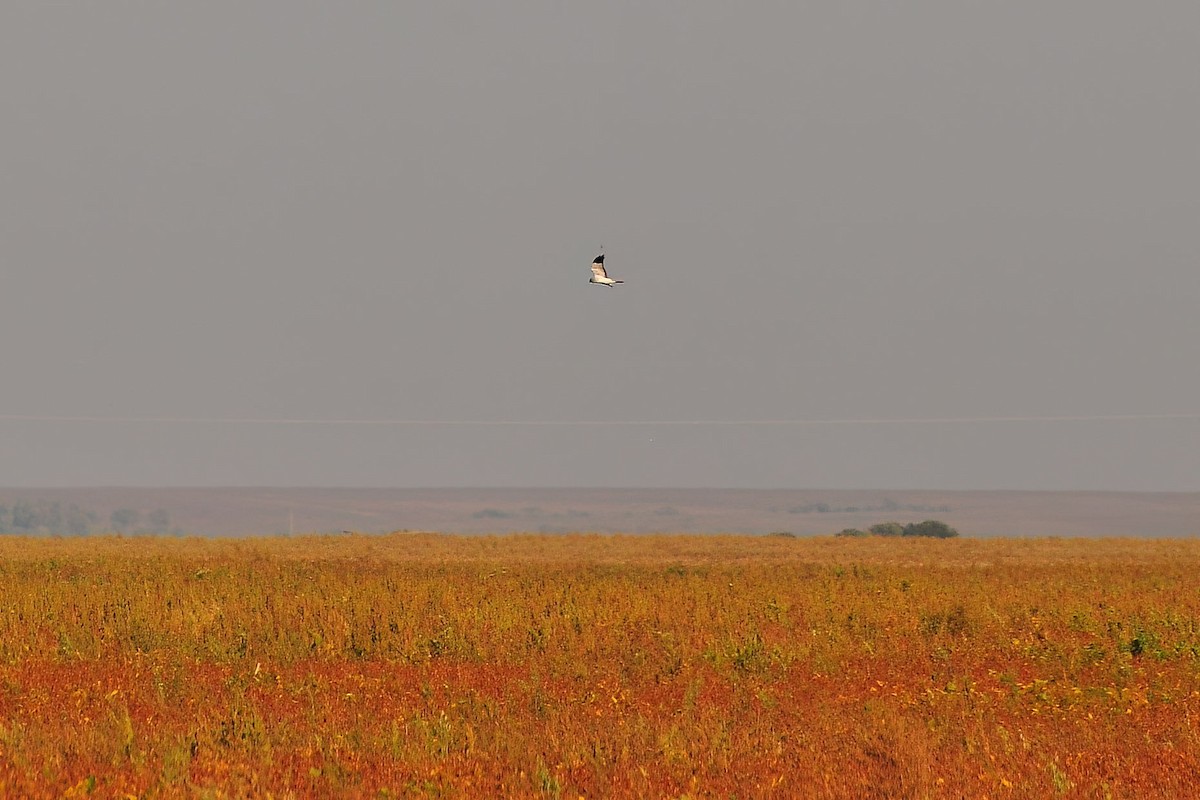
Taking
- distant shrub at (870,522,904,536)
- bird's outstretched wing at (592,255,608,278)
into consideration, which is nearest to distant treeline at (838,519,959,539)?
distant shrub at (870,522,904,536)

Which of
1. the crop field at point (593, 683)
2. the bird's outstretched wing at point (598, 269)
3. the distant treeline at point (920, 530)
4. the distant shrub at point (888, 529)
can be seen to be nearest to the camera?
the crop field at point (593, 683)

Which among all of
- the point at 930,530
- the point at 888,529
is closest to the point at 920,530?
the point at 930,530

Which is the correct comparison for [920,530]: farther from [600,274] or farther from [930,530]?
[600,274]

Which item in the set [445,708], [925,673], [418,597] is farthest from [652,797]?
[418,597]

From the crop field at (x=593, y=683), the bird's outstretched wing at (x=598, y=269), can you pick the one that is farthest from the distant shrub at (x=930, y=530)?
the bird's outstretched wing at (x=598, y=269)

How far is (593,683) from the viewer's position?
16.8 m

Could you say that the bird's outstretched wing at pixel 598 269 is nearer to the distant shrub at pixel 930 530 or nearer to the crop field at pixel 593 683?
the crop field at pixel 593 683

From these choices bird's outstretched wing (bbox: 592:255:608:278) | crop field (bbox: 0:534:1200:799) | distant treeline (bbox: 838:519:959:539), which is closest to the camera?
crop field (bbox: 0:534:1200:799)

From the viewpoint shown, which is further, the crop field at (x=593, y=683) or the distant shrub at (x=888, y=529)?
the distant shrub at (x=888, y=529)

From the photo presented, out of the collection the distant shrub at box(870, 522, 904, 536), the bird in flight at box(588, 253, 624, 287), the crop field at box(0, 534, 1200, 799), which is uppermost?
the bird in flight at box(588, 253, 624, 287)

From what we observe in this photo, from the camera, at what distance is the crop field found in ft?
37.9

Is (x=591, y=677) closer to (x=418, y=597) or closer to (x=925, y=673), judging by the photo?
(x=925, y=673)

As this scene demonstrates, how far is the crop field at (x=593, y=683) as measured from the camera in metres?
11.5

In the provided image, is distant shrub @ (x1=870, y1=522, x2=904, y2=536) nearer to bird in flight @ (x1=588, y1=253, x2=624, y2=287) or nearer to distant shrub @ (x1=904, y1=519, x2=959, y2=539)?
distant shrub @ (x1=904, y1=519, x2=959, y2=539)
